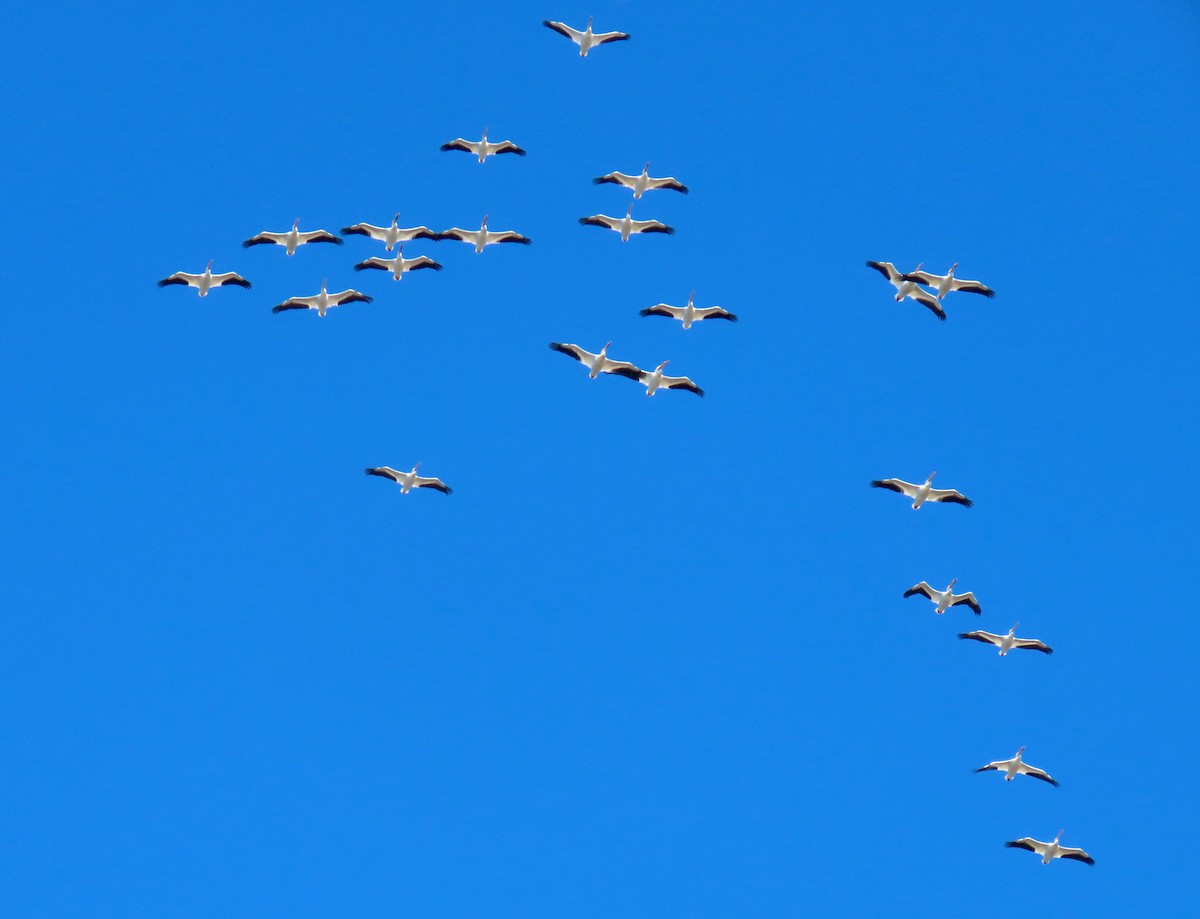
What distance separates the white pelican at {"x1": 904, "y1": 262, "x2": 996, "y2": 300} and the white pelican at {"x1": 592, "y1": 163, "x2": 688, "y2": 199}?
7198 millimetres

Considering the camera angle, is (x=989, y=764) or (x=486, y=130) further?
(x=989, y=764)

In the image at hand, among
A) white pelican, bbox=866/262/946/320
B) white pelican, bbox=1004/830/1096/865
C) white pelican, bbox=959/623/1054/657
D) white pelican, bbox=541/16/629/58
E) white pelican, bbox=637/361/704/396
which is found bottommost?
white pelican, bbox=1004/830/1096/865

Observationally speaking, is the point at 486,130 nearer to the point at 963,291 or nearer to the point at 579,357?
the point at 579,357

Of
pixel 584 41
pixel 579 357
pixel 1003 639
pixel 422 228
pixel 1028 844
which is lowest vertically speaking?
pixel 1028 844

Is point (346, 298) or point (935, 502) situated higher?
point (346, 298)

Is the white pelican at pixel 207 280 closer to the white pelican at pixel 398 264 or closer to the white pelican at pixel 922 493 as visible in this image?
the white pelican at pixel 398 264

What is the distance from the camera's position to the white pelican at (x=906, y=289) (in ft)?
166

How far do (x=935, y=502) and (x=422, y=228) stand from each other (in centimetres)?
1760

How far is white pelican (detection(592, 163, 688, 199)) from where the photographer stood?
5088cm

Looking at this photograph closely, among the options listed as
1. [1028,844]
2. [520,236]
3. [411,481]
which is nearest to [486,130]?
[520,236]

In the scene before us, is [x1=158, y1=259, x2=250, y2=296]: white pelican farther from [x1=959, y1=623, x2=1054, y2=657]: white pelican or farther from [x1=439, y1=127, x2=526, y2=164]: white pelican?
[x1=959, y1=623, x2=1054, y2=657]: white pelican

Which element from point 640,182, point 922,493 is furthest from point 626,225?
point 922,493

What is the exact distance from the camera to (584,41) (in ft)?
171

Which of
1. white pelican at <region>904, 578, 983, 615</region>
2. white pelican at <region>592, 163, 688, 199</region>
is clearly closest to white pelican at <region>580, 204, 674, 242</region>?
white pelican at <region>592, 163, 688, 199</region>
